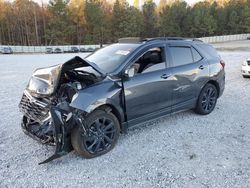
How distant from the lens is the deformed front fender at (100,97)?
3207 mm

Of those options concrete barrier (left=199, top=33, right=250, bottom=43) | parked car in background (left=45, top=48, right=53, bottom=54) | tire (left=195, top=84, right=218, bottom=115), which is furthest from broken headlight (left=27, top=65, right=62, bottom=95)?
concrete barrier (left=199, top=33, right=250, bottom=43)

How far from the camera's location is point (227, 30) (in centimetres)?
6844

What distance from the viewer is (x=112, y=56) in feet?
13.7

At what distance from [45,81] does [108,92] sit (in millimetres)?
979

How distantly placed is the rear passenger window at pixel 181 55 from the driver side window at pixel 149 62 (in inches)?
10.9

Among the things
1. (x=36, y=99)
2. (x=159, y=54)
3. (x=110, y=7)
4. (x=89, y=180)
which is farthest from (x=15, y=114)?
(x=110, y=7)

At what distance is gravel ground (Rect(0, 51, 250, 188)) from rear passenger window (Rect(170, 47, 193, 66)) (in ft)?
3.93

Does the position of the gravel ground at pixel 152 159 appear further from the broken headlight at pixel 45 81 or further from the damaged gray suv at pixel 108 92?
the broken headlight at pixel 45 81

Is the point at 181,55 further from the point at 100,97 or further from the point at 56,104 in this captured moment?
the point at 56,104

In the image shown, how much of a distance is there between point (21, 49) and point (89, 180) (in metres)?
46.3

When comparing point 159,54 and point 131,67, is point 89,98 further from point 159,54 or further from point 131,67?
point 159,54

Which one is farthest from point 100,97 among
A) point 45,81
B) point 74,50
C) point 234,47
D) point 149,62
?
point 74,50

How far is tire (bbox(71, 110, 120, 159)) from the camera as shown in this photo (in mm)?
3256

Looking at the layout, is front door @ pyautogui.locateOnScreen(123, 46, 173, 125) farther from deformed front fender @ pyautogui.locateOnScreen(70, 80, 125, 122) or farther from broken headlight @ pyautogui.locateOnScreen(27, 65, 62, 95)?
broken headlight @ pyautogui.locateOnScreen(27, 65, 62, 95)
